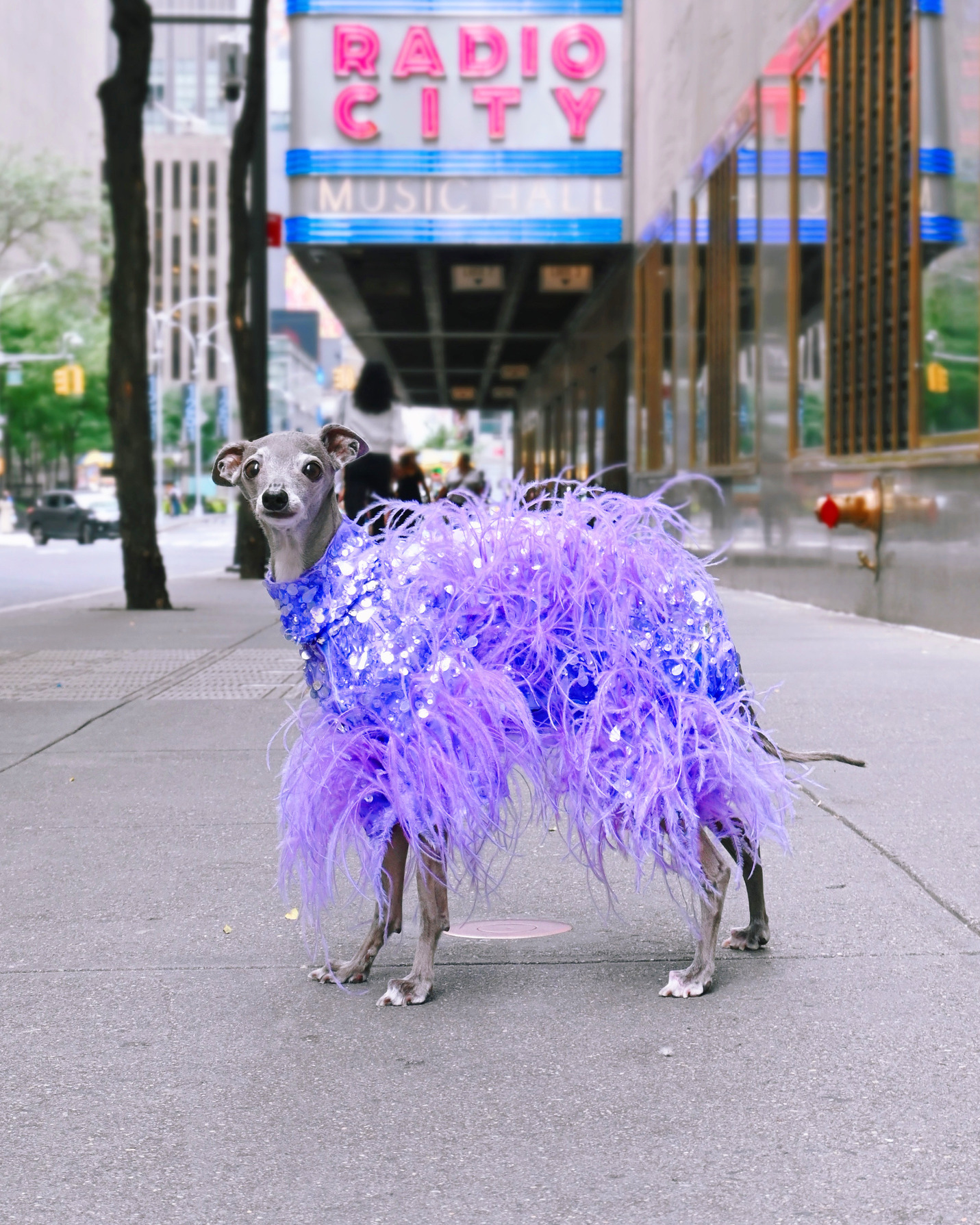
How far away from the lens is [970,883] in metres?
5.48

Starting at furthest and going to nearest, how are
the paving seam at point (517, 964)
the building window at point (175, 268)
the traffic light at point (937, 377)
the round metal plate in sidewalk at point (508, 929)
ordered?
1. the building window at point (175, 268)
2. the traffic light at point (937, 377)
3. the round metal plate in sidewalk at point (508, 929)
4. the paving seam at point (517, 964)

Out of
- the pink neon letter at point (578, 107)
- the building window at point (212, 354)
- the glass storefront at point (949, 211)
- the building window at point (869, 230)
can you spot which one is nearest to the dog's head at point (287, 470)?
the glass storefront at point (949, 211)

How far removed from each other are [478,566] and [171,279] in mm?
193857

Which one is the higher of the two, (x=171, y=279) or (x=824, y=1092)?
(x=171, y=279)

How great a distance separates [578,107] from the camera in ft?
87.2

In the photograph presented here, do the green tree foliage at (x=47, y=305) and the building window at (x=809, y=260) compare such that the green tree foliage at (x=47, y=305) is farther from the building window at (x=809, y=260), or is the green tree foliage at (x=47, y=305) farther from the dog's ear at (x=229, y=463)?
the dog's ear at (x=229, y=463)

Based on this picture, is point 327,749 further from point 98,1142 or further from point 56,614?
point 56,614

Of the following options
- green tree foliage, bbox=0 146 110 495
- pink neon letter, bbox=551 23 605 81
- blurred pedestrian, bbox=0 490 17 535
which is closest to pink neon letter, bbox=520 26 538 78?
pink neon letter, bbox=551 23 605 81

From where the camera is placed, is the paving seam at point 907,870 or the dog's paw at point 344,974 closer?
the dog's paw at point 344,974

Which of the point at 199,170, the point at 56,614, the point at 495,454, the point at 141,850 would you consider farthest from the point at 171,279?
the point at 141,850

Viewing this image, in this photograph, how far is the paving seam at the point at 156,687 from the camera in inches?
333

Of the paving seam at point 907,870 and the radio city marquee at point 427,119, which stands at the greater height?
the radio city marquee at point 427,119

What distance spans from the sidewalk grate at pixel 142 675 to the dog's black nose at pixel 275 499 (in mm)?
5418

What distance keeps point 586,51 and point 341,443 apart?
23.8 metres
